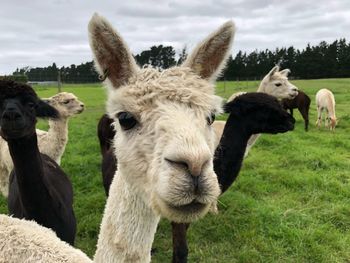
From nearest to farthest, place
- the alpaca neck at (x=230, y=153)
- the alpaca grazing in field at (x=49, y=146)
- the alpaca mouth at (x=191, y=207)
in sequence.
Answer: the alpaca mouth at (x=191, y=207) < the alpaca neck at (x=230, y=153) < the alpaca grazing in field at (x=49, y=146)

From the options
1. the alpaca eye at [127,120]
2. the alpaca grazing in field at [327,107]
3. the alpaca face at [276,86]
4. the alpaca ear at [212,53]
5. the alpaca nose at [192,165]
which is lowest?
the alpaca grazing in field at [327,107]

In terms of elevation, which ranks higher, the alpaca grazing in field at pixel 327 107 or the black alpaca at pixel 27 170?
the black alpaca at pixel 27 170

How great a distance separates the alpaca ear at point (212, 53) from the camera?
2256 mm

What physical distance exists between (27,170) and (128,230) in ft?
5.37

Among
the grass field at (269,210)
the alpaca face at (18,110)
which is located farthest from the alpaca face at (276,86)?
the alpaca face at (18,110)

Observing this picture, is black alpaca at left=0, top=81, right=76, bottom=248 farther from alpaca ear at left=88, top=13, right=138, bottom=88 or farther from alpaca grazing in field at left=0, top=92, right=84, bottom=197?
alpaca grazing in field at left=0, top=92, right=84, bottom=197

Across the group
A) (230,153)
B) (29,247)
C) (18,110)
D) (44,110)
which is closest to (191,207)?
(29,247)

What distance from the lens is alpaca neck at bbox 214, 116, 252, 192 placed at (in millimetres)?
4926

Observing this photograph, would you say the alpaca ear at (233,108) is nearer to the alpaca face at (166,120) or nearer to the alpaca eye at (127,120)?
the alpaca face at (166,120)

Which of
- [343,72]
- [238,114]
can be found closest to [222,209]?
[238,114]

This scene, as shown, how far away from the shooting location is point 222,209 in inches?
234

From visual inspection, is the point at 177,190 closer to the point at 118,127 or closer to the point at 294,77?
the point at 118,127

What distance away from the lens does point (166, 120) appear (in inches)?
72.2

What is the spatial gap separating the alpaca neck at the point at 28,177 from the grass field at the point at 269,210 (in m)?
1.45
